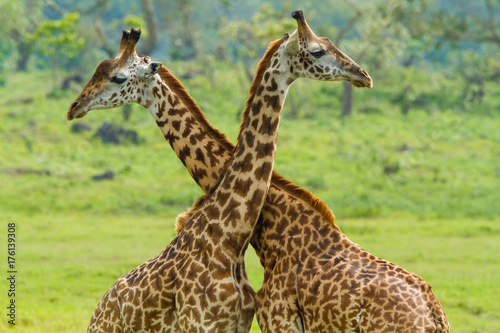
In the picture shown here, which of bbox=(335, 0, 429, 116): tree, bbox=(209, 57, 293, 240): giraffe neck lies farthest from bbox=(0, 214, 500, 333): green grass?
bbox=(335, 0, 429, 116): tree

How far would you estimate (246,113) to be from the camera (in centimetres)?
555

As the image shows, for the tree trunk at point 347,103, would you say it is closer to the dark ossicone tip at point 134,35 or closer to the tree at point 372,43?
the tree at point 372,43

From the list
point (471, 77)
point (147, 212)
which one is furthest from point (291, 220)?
point (471, 77)

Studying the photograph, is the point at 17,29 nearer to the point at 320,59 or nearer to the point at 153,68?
the point at 153,68

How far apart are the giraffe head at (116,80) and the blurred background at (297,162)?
3.47 metres

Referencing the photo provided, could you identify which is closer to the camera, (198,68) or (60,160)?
(60,160)

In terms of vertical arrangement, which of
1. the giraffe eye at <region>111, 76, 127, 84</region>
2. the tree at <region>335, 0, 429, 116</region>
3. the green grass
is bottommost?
the green grass

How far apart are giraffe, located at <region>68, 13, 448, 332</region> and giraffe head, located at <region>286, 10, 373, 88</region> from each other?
0.01m

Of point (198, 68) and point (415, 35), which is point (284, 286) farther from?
point (198, 68)

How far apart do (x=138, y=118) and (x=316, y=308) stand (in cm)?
2015

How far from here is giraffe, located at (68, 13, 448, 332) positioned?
4.77m

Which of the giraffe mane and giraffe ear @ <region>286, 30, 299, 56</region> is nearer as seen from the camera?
giraffe ear @ <region>286, 30, 299, 56</region>

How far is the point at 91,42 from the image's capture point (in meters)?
32.8

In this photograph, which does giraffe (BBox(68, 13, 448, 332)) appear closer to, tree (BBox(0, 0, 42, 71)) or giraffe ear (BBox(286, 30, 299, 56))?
giraffe ear (BBox(286, 30, 299, 56))
